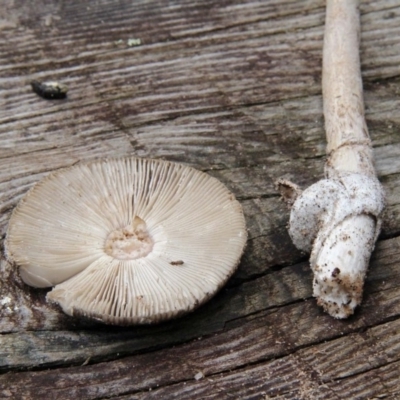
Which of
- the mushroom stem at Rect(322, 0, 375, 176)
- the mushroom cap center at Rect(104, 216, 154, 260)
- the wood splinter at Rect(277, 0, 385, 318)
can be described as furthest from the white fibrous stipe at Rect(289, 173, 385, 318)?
the mushroom cap center at Rect(104, 216, 154, 260)

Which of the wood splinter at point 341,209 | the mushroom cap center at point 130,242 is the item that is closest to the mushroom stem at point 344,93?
the wood splinter at point 341,209

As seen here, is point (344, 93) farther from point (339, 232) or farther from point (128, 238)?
point (128, 238)

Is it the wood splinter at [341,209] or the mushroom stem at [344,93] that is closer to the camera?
the wood splinter at [341,209]

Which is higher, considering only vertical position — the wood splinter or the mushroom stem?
the mushroom stem

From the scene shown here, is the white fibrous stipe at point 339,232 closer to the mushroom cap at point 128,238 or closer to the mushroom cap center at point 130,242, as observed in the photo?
the mushroom cap at point 128,238

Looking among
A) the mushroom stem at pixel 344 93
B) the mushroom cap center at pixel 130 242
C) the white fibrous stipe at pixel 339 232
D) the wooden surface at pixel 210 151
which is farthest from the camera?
the mushroom stem at pixel 344 93

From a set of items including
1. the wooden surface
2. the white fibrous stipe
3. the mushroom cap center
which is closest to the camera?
the wooden surface

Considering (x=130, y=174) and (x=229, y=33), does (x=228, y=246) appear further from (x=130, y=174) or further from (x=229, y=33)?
(x=229, y=33)

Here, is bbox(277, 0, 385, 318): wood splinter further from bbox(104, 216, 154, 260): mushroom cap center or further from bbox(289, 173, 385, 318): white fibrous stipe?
bbox(104, 216, 154, 260): mushroom cap center

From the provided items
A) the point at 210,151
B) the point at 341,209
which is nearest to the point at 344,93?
the point at 210,151
